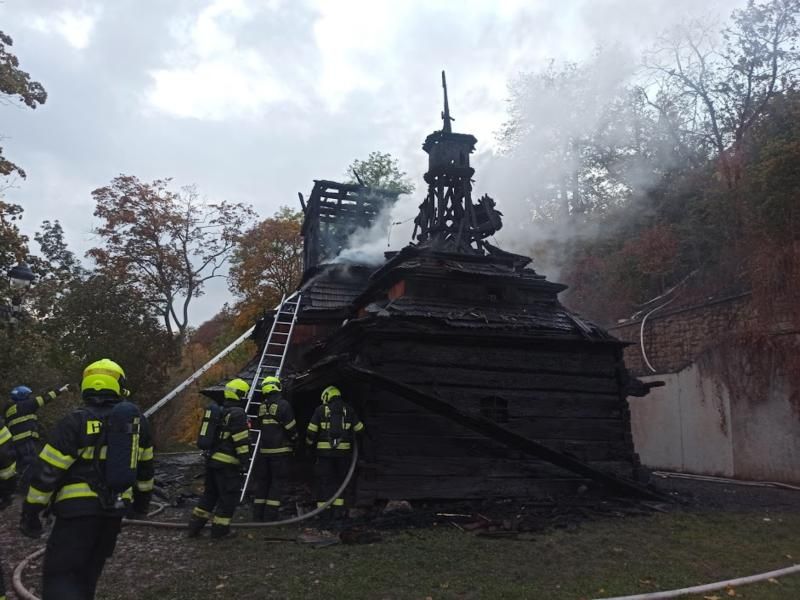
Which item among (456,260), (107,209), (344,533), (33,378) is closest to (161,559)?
(344,533)

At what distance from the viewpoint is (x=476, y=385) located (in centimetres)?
1020

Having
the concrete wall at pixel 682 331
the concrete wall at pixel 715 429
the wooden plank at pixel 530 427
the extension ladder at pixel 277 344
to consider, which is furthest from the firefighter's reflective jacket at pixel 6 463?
the concrete wall at pixel 682 331

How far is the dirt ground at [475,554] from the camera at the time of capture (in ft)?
17.9

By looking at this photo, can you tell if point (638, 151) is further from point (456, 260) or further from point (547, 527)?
point (547, 527)

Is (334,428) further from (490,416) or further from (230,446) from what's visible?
(490,416)

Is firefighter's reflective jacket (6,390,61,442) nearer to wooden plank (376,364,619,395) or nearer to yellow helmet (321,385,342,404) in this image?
yellow helmet (321,385,342,404)

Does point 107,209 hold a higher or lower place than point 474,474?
higher

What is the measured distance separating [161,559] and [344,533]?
2.18 metres

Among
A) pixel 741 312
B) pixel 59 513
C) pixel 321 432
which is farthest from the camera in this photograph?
pixel 741 312

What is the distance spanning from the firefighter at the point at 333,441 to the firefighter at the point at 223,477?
1571 mm

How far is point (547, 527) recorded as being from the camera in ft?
27.0

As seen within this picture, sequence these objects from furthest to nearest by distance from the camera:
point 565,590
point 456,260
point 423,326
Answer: point 456,260 → point 423,326 → point 565,590

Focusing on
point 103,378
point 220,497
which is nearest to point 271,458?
point 220,497

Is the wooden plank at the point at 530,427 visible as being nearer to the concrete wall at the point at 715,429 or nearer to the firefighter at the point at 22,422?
the concrete wall at the point at 715,429
